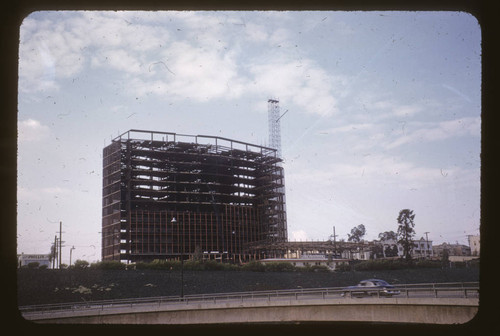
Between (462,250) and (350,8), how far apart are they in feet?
446

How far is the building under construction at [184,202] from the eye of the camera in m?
95.6

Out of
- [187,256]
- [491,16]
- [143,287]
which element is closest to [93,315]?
[143,287]

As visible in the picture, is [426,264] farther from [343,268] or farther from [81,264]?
[81,264]

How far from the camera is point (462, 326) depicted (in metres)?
4.57

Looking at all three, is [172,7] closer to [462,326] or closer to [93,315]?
[462,326]

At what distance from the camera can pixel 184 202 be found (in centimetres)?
10012

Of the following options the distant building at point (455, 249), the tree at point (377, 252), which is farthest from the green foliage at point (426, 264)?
the distant building at point (455, 249)

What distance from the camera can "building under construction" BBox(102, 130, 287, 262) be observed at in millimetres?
95562

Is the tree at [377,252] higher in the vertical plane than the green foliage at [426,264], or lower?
lower

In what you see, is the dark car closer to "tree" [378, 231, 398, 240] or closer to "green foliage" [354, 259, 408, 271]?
"green foliage" [354, 259, 408, 271]

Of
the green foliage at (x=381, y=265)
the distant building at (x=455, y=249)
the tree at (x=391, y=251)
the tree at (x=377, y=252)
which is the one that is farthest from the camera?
the distant building at (x=455, y=249)

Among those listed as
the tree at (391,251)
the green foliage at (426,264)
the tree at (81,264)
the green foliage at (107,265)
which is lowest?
the tree at (391,251)

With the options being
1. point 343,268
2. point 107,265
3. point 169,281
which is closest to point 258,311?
point 169,281

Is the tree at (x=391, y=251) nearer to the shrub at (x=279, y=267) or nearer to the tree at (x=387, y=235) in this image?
the tree at (x=387, y=235)
